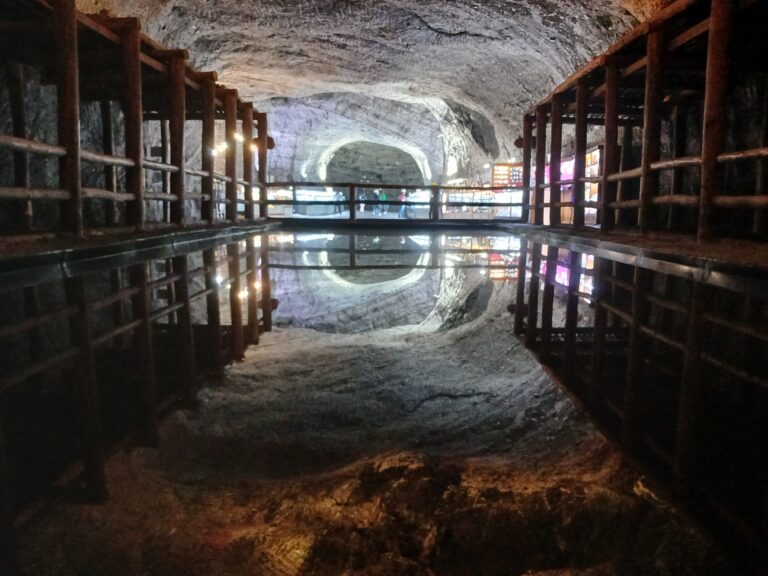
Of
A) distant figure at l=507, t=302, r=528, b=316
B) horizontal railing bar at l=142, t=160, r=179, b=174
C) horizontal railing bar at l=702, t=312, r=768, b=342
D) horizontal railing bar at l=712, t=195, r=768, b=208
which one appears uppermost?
horizontal railing bar at l=142, t=160, r=179, b=174

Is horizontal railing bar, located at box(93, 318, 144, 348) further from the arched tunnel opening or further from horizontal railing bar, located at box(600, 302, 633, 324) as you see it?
horizontal railing bar, located at box(600, 302, 633, 324)

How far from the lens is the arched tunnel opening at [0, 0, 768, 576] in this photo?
4.64 feet

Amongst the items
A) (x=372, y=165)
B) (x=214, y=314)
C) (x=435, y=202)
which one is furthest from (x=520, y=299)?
(x=372, y=165)

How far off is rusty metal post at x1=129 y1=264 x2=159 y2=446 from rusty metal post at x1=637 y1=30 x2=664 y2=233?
17.1 feet

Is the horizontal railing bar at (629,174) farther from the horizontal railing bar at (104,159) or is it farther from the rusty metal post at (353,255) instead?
the horizontal railing bar at (104,159)

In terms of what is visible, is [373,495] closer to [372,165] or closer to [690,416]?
[690,416]

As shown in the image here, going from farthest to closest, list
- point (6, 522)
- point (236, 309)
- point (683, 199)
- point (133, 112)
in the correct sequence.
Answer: point (133, 112)
point (683, 199)
point (236, 309)
point (6, 522)

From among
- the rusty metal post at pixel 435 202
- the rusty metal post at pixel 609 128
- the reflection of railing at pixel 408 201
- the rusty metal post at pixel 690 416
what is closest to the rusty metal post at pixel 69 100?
the rusty metal post at pixel 690 416

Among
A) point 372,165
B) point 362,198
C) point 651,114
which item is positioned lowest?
point 651,114

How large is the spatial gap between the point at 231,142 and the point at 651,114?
7.36 m

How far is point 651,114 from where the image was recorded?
574 cm

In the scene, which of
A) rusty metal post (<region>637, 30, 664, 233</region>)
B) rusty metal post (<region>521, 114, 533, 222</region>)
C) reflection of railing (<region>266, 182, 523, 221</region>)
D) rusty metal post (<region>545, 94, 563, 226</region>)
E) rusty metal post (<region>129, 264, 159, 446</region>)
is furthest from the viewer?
reflection of railing (<region>266, 182, 523, 221</region>)

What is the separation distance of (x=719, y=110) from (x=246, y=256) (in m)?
5.86

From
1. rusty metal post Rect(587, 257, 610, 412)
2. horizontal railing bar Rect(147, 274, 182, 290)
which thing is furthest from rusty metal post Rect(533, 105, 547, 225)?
horizontal railing bar Rect(147, 274, 182, 290)
